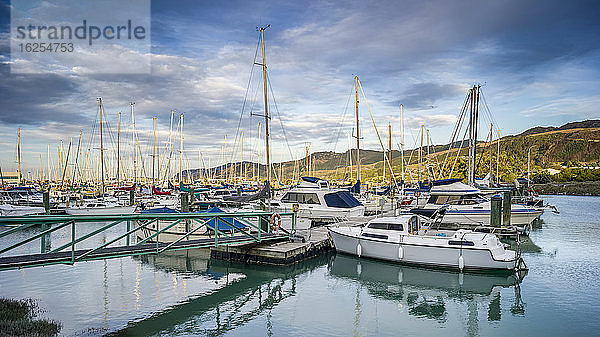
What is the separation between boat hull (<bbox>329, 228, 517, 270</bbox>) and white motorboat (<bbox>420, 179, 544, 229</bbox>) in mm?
9287

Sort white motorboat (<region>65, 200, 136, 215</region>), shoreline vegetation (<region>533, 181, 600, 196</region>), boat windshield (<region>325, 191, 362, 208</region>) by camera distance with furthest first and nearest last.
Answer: shoreline vegetation (<region>533, 181, 600, 196</region>), white motorboat (<region>65, 200, 136, 215</region>), boat windshield (<region>325, 191, 362, 208</region>)

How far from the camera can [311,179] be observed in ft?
96.8

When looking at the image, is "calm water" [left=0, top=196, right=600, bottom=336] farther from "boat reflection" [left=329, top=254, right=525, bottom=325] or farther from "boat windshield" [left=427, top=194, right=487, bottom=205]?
"boat windshield" [left=427, top=194, right=487, bottom=205]

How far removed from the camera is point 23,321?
34.7 ft

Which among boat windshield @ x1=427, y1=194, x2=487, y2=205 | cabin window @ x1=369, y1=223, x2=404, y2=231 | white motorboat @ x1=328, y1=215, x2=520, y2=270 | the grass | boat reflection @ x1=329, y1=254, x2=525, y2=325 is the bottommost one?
boat reflection @ x1=329, y1=254, x2=525, y2=325

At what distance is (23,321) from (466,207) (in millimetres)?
25108

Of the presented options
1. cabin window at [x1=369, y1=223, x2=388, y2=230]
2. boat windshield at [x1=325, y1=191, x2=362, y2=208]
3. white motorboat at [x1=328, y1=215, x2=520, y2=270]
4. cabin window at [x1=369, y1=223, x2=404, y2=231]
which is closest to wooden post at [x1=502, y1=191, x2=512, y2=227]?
white motorboat at [x1=328, y1=215, x2=520, y2=270]

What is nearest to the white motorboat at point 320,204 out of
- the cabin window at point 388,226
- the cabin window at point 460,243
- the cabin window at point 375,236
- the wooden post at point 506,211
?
the cabin window at point 375,236

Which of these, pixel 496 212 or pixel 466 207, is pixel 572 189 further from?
pixel 496 212

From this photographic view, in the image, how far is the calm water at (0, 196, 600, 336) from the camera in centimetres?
1142

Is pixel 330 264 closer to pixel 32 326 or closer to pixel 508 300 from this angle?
pixel 508 300

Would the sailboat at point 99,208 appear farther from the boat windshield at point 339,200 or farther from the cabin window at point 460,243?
the cabin window at point 460,243

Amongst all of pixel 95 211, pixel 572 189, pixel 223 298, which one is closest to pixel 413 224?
pixel 223 298

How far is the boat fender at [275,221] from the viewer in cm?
1856
